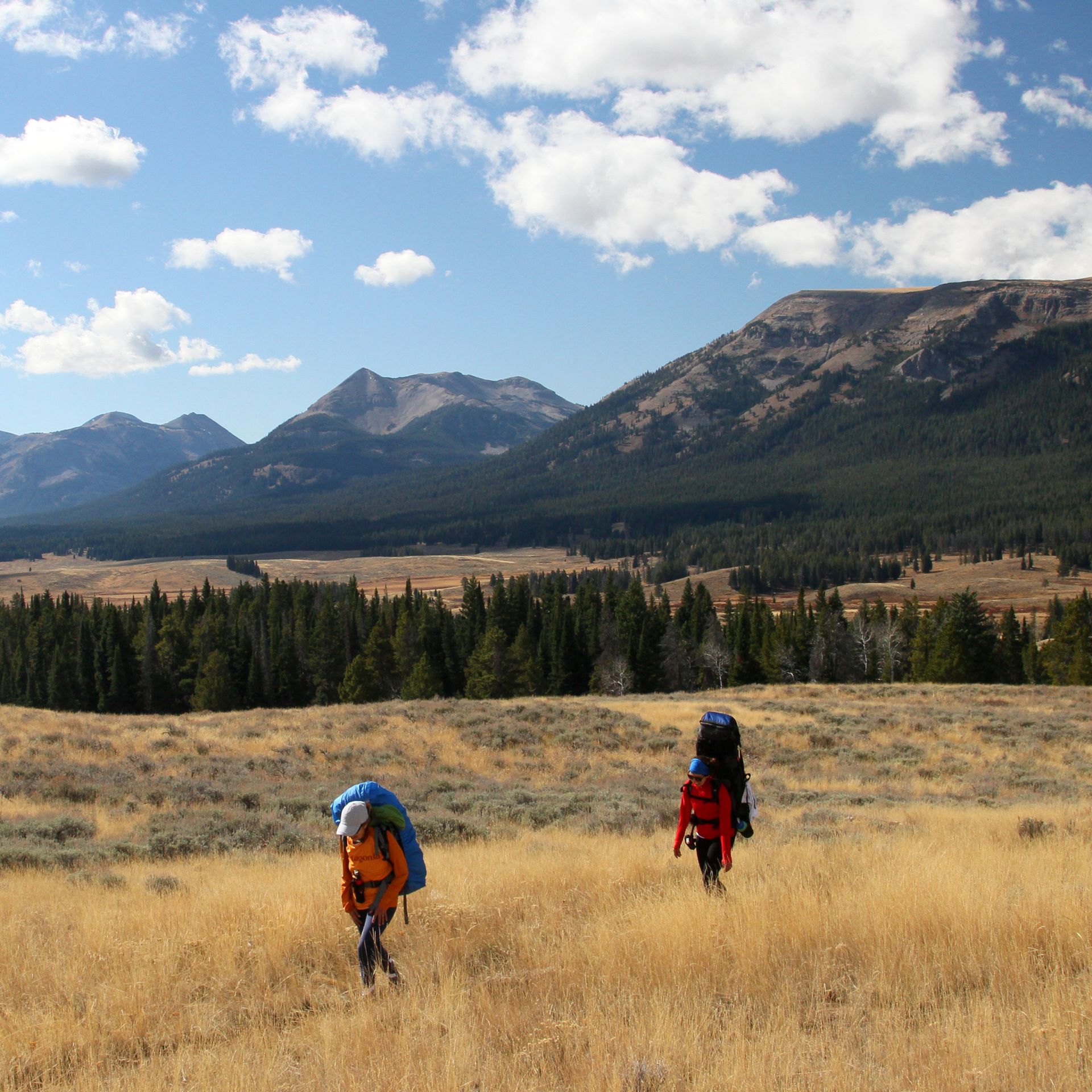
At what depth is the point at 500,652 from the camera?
60.1 metres

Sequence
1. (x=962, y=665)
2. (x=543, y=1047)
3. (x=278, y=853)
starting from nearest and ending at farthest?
(x=543, y=1047) → (x=278, y=853) → (x=962, y=665)

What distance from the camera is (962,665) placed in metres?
54.8

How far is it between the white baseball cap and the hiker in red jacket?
9.83 feet

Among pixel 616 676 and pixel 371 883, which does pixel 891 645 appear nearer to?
pixel 616 676

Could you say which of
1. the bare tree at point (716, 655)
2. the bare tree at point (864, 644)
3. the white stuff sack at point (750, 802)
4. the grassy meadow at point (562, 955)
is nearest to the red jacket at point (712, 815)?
the white stuff sack at point (750, 802)

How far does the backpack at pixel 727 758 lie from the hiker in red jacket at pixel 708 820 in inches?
2.5

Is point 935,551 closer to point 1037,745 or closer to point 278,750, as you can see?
point 1037,745

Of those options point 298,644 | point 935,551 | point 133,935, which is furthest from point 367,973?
point 935,551

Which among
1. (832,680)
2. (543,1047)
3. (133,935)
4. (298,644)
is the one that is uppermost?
(543,1047)

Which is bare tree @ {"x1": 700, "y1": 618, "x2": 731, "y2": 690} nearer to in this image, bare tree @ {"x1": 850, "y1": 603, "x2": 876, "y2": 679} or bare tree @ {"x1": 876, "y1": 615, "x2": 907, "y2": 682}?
bare tree @ {"x1": 850, "y1": 603, "x2": 876, "y2": 679}

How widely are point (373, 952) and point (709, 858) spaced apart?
3245 millimetres

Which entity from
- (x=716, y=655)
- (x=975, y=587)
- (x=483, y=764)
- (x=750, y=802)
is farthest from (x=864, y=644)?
(x=975, y=587)

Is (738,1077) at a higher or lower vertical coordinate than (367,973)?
higher

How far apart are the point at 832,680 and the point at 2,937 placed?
2580 inches
